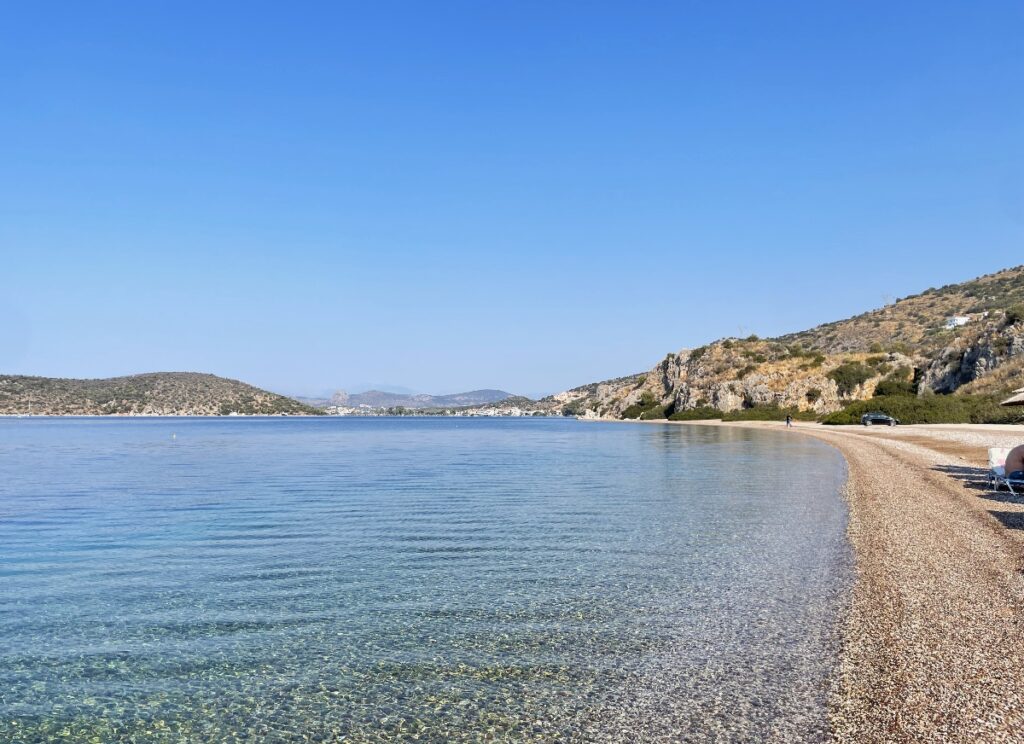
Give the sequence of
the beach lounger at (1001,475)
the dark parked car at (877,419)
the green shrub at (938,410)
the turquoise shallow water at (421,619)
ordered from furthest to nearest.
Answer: the dark parked car at (877,419) → the green shrub at (938,410) → the beach lounger at (1001,475) → the turquoise shallow water at (421,619)

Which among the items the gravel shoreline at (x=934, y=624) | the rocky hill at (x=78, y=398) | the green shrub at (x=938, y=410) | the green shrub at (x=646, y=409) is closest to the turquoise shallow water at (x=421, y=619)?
the gravel shoreline at (x=934, y=624)

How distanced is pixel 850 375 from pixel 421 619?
299ft

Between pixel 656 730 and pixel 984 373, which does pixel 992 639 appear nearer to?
pixel 656 730

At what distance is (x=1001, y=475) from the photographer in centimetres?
1995

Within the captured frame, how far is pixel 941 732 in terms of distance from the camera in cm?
580

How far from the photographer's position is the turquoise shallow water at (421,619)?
21.7 ft

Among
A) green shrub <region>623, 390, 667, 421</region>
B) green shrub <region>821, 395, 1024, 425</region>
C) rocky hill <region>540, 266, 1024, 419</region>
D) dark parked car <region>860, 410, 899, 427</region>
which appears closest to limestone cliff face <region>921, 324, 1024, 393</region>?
rocky hill <region>540, 266, 1024, 419</region>

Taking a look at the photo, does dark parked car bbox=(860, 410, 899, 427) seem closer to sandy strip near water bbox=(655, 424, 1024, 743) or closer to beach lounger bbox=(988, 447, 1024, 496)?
beach lounger bbox=(988, 447, 1024, 496)

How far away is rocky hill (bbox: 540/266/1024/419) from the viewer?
2431 inches

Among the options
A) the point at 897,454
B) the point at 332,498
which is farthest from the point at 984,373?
the point at 332,498

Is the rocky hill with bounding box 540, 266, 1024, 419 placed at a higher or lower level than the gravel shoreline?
higher

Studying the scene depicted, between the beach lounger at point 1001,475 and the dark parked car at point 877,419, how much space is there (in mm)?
46159

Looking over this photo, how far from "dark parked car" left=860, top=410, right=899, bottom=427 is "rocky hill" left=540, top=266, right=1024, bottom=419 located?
627cm

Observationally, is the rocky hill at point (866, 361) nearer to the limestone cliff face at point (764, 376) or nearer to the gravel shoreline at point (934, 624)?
the limestone cliff face at point (764, 376)
